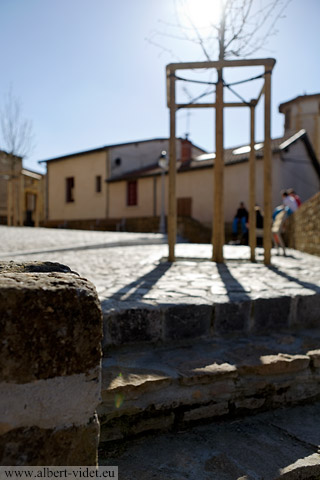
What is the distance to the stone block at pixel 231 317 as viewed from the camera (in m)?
2.34

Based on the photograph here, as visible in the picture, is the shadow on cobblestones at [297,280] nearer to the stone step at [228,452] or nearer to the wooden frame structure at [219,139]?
the wooden frame structure at [219,139]

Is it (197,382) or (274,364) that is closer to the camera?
(197,382)

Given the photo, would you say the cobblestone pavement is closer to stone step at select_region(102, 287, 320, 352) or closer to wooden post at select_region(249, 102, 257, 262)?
stone step at select_region(102, 287, 320, 352)

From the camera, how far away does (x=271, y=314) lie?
2.50 m

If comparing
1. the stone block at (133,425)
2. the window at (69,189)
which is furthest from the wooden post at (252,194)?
the window at (69,189)

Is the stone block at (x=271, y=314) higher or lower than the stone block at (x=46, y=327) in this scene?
lower

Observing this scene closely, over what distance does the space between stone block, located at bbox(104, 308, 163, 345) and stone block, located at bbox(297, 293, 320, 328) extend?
1079mm

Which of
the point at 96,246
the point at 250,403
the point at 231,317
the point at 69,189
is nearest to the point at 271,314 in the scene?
the point at 231,317

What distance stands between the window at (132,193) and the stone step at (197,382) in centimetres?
1905

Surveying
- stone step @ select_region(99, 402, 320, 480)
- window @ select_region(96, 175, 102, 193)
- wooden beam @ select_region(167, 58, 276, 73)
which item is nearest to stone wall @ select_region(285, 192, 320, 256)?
wooden beam @ select_region(167, 58, 276, 73)

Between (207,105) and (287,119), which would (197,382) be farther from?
(287,119)

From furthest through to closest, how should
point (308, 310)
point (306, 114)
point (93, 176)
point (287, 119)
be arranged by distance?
1. point (93, 176)
2. point (287, 119)
3. point (306, 114)
4. point (308, 310)

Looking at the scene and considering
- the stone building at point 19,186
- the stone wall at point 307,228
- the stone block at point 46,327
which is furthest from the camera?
the stone building at point 19,186

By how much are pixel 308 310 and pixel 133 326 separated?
1.33 m
